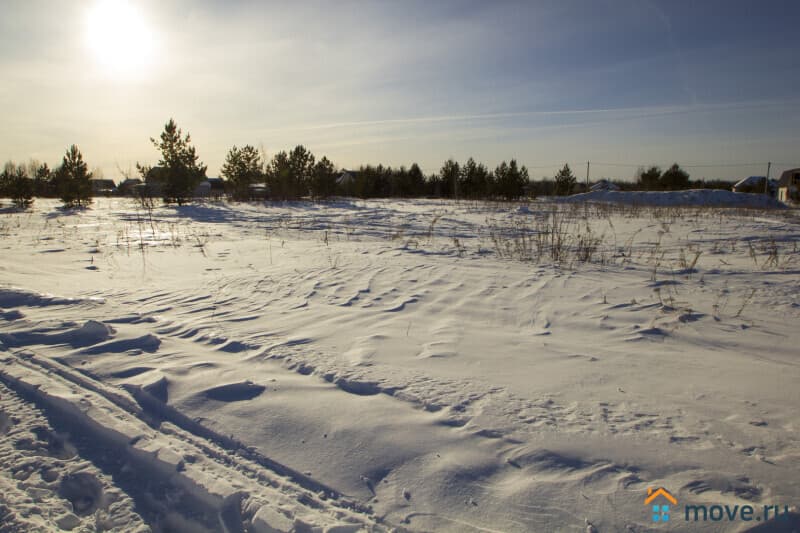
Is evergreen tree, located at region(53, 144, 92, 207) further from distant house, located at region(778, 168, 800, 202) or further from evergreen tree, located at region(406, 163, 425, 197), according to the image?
distant house, located at region(778, 168, 800, 202)

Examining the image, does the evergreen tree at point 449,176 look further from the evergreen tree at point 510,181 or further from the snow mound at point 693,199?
the snow mound at point 693,199

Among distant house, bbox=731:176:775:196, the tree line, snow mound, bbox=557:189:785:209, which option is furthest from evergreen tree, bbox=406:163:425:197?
distant house, bbox=731:176:775:196

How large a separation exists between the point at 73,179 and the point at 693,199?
1501 inches

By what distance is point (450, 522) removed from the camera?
1347 mm

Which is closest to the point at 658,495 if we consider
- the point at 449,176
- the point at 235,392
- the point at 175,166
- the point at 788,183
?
the point at 235,392

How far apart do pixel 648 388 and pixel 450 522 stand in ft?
4.92

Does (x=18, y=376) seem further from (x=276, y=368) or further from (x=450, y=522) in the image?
(x=450, y=522)

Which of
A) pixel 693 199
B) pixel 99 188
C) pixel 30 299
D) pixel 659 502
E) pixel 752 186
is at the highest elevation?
pixel 752 186

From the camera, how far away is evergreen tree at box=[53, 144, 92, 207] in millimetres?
20891

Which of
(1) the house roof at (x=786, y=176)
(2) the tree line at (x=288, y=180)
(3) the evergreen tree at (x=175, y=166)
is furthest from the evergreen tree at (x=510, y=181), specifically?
(1) the house roof at (x=786, y=176)

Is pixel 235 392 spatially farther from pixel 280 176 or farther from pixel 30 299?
pixel 280 176

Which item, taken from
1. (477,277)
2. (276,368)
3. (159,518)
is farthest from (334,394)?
(477,277)

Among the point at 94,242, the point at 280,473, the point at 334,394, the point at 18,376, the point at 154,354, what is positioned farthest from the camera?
the point at 94,242

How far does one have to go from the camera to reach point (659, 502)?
1.41m
